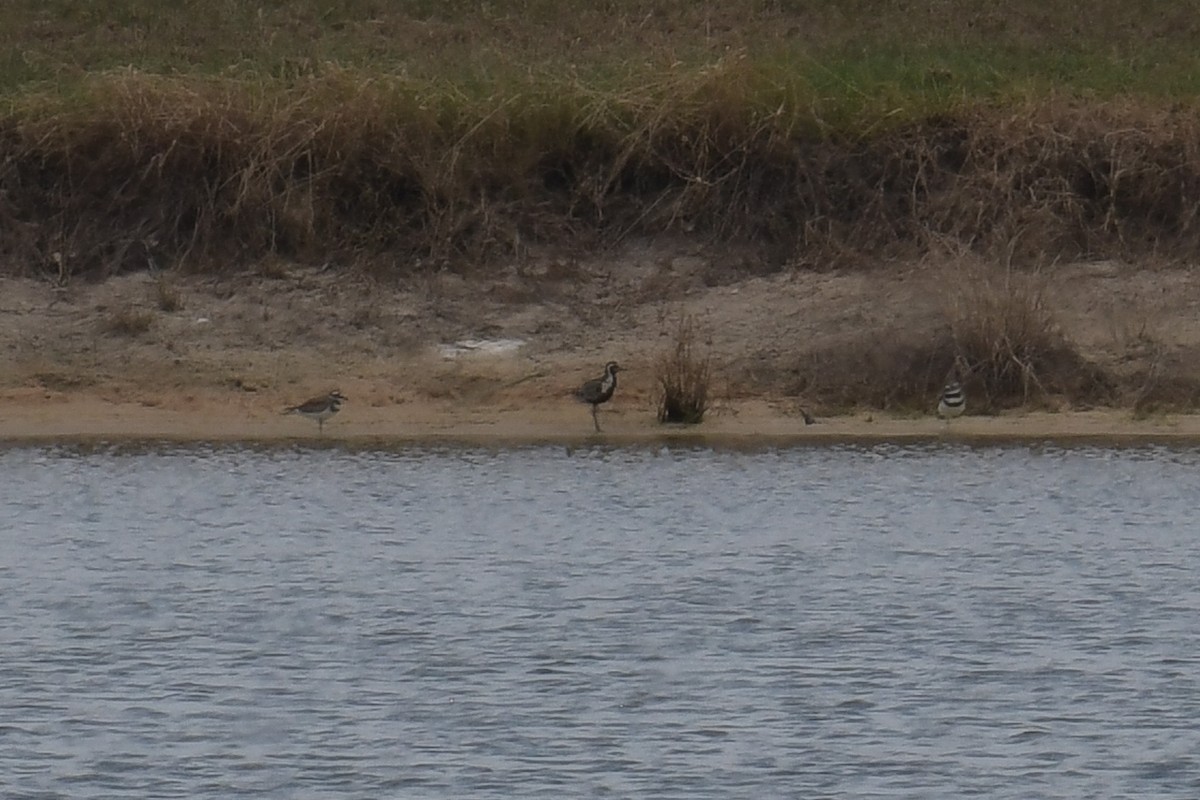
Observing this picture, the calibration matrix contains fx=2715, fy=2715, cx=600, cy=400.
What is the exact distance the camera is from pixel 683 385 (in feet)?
57.0

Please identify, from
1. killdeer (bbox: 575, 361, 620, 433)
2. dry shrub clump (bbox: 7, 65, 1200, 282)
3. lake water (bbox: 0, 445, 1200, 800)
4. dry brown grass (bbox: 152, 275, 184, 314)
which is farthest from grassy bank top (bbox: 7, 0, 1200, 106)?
lake water (bbox: 0, 445, 1200, 800)

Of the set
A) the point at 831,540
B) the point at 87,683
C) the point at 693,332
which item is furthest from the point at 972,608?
the point at 693,332

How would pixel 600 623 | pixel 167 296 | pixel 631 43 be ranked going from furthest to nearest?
pixel 631 43 < pixel 167 296 < pixel 600 623

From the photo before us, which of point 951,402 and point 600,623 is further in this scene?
point 951,402

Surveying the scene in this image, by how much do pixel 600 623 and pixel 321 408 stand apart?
233 inches

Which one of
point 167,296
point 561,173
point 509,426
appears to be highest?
point 561,173

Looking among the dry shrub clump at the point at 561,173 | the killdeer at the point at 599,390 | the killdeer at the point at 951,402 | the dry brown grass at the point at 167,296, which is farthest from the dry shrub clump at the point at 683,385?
the dry brown grass at the point at 167,296

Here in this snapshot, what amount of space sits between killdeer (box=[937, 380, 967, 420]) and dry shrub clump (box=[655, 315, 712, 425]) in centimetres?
152

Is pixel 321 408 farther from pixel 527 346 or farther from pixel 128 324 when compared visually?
pixel 128 324

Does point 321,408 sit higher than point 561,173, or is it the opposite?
point 561,173

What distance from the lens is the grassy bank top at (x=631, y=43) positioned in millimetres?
21406

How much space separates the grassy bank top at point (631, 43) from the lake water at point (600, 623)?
17.8ft

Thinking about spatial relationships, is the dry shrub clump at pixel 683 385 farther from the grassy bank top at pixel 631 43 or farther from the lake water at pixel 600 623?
the grassy bank top at pixel 631 43

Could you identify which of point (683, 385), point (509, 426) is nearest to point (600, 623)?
point (683, 385)
